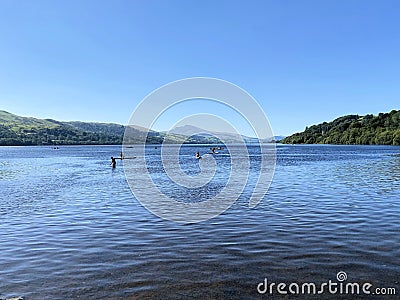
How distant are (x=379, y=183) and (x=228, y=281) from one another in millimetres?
32093

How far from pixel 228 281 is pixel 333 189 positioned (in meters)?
25.3

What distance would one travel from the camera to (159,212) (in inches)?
968

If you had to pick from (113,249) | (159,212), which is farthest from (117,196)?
(113,249)

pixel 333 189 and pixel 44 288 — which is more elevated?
pixel 333 189

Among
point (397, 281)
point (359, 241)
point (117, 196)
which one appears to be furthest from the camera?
point (117, 196)

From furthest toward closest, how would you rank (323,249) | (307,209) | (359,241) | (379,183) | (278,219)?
(379,183), (307,209), (278,219), (359,241), (323,249)

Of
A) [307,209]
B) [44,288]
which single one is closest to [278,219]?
[307,209]

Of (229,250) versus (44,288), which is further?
(229,250)

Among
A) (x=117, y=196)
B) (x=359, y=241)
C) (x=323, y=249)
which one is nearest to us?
(x=323, y=249)

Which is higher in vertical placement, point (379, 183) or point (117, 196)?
point (379, 183)

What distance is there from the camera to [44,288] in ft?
38.0

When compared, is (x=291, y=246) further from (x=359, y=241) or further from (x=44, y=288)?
(x=44, y=288)

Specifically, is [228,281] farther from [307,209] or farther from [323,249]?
[307,209]

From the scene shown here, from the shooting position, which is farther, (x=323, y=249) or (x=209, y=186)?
(x=209, y=186)
